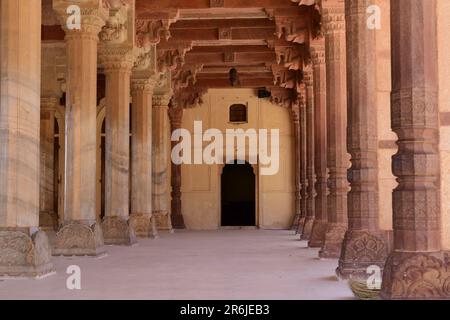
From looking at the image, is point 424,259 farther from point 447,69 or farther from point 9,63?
point 9,63

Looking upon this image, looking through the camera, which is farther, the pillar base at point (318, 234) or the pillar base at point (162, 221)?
the pillar base at point (162, 221)

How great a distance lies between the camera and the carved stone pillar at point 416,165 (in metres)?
4.88

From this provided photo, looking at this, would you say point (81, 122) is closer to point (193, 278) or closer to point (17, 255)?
point (17, 255)

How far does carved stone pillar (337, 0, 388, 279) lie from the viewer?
300 inches

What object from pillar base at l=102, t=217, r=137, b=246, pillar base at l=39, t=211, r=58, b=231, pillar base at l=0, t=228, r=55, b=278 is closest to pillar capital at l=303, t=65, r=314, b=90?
pillar base at l=102, t=217, r=137, b=246

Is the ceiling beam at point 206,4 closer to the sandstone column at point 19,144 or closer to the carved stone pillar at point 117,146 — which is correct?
the carved stone pillar at point 117,146

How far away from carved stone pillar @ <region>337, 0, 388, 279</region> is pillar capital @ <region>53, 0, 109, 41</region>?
513 cm

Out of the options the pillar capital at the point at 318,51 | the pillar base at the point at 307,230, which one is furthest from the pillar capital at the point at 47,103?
the pillar capital at the point at 318,51

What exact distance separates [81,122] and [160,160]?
8.90 m

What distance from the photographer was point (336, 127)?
10.6 metres

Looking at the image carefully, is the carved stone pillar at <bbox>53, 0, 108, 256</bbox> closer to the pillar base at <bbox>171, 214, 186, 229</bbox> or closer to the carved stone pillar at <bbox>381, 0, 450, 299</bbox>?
the carved stone pillar at <bbox>381, 0, 450, 299</bbox>

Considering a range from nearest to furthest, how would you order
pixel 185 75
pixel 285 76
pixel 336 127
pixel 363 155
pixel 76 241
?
pixel 363 155
pixel 336 127
pixel 76 241
pixel 285 76
pixel 185 75

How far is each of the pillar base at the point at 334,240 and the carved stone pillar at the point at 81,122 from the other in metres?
3.85

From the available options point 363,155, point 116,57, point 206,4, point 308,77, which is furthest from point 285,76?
point 363,155
